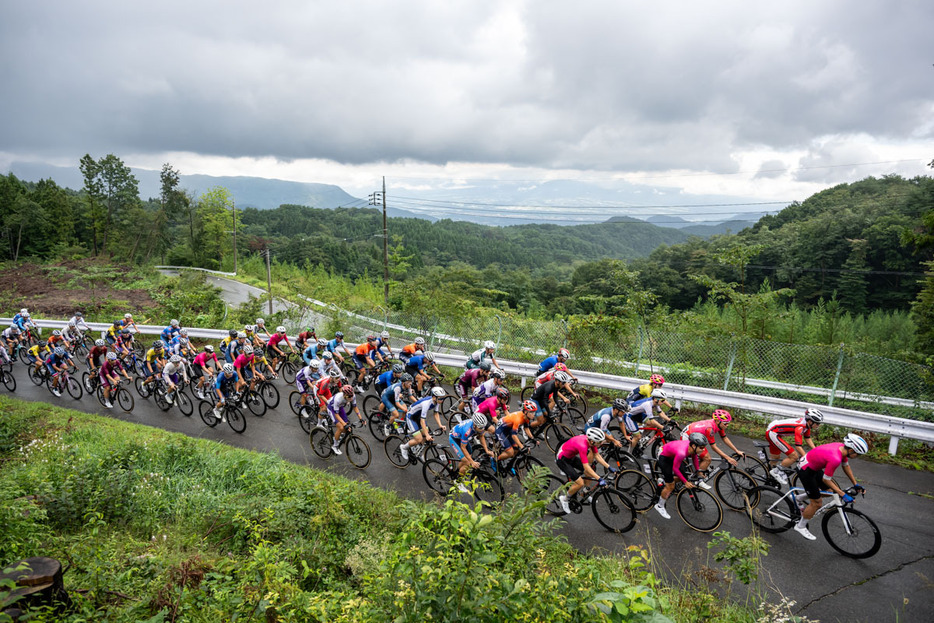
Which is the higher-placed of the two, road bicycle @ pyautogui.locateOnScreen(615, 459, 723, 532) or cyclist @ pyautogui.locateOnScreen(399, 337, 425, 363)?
cyclist @ pyautogui.locateOnScreen(399, 337, 425, 363)

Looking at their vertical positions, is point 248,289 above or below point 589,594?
below

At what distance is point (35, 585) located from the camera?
3.82 metres

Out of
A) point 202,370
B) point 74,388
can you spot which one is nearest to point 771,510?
Result: point 202,370

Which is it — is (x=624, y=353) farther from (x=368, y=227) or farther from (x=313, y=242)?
(x=368, y=227)

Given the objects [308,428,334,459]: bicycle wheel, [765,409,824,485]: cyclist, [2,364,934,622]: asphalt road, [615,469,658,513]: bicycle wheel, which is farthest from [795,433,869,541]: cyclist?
[308,428,334,459]: bicycle wheel

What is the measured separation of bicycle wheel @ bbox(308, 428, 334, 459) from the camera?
34.1 feet

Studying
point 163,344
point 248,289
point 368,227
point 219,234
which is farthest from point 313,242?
point 163,344

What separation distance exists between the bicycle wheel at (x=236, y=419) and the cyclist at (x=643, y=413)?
930 centimetres

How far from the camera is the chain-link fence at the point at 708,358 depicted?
422 inches

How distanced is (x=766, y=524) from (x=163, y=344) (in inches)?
654

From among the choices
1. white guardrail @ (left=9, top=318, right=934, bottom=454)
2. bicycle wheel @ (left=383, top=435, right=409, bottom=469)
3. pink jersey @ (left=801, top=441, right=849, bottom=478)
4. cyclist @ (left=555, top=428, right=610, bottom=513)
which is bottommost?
bicycle wheel @ (left=383, top=435, right=409, bottom=469)

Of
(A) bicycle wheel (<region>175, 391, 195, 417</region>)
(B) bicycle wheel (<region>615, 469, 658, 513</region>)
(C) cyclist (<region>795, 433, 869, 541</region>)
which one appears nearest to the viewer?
(C) cyclist (<region>795, 433, 869, 541</region>)

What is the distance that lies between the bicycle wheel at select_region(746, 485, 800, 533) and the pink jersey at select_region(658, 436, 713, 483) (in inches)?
41.1

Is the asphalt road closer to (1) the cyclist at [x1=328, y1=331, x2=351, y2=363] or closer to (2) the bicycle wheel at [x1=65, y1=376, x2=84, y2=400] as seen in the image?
(1) the cyclist at [x1=328, y1=331, x2=351, y2=363]
